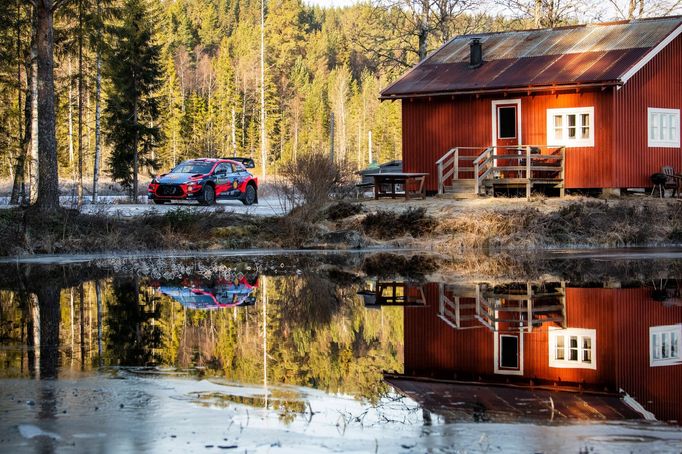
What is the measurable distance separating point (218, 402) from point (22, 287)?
10467 millimetres

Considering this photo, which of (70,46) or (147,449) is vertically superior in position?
(70,46)

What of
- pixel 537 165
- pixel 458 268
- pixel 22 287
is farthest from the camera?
pixel 537 165

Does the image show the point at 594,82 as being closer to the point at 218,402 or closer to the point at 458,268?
the point at 458,268

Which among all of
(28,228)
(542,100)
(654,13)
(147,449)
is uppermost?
(654,13)

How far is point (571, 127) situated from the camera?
3247 cm

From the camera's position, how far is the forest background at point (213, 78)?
36719 mm

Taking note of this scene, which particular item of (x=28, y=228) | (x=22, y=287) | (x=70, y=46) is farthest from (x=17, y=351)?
(x=70, y=46)

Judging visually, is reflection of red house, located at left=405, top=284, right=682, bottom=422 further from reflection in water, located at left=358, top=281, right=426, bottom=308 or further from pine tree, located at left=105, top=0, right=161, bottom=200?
pine tree, located at left=105, top=0, right=161, bottom=200

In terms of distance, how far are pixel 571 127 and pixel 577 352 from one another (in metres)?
21.9

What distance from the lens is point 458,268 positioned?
2169 cm

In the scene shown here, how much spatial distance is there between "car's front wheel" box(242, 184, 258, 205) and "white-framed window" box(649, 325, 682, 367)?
24.2 m

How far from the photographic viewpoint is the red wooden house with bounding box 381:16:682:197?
3177 cm

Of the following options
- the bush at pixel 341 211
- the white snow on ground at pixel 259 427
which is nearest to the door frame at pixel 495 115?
the bush at pixel 341 211

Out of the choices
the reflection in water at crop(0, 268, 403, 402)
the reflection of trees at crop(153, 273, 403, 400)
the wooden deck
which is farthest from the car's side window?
the wooden deck
